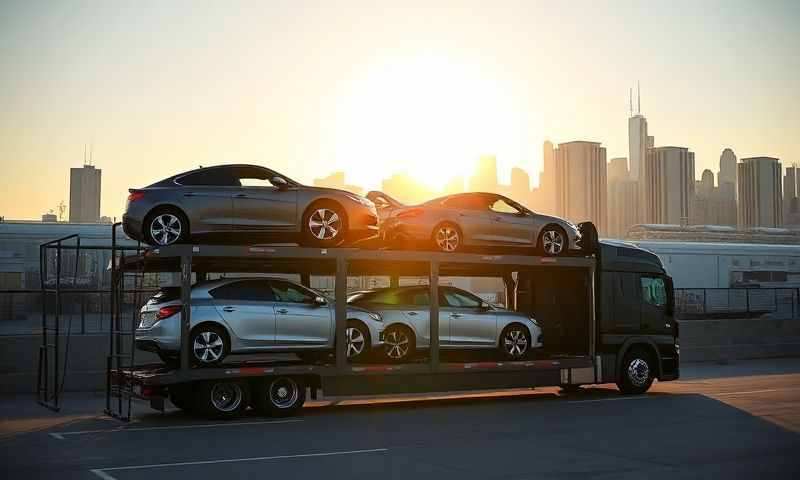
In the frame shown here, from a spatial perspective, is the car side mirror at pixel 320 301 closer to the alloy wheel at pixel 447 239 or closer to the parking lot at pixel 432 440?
the parking lot at pixel 432 440

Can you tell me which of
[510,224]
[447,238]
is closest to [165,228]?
[447,238]

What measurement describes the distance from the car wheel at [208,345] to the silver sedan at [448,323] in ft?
8.59

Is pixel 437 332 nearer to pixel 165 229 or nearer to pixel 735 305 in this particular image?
pixel 165 229

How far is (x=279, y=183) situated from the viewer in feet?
47.6

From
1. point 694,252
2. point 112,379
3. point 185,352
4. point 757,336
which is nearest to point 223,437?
point 185,352

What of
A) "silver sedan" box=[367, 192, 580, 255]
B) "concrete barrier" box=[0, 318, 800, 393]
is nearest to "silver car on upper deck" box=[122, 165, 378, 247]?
"silver sedan" box=[367, 192, 580, 255]

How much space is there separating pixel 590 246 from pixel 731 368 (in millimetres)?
9497

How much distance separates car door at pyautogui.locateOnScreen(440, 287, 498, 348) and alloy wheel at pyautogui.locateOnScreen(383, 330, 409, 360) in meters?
0.85

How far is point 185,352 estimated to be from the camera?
1338cm

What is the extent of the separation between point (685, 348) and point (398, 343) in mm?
14119

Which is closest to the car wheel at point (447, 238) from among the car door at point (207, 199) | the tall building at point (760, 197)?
the car door at point (207, 199)

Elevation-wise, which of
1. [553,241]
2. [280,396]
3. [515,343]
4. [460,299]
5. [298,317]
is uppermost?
[553,241]

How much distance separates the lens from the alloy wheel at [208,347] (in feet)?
44.9

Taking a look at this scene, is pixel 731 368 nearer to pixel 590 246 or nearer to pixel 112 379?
pixel 590 246
